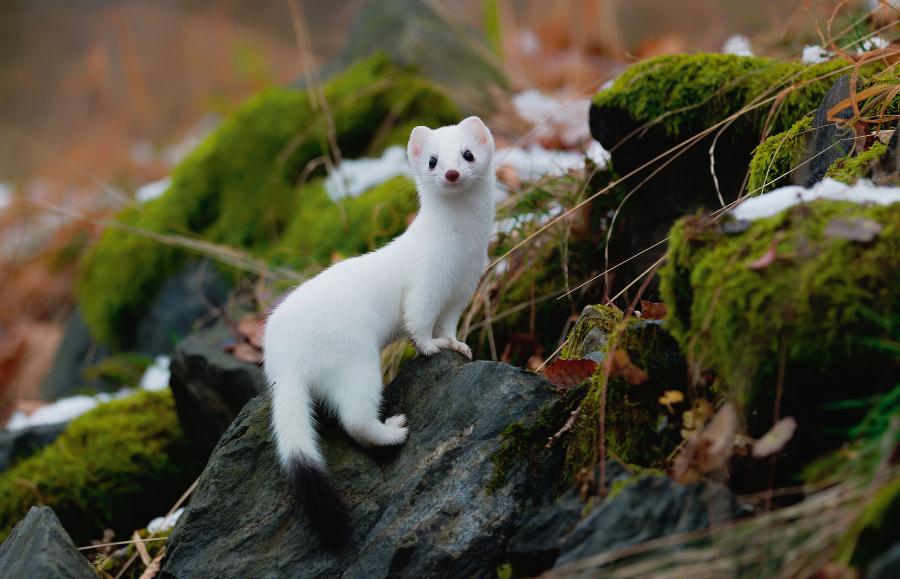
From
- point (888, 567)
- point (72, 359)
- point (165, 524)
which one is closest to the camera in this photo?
point (888, 567)

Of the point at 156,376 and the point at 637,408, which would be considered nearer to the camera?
the point at 637,408

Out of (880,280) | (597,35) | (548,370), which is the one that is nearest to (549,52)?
(597,35)

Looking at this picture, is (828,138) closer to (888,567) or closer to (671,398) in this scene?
(671,398)

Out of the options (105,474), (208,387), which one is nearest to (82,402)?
(105,474)

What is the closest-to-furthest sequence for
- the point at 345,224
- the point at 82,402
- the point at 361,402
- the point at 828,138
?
the point at 361,402, the point at 828,138, the point at 345,224, the point at 82,402

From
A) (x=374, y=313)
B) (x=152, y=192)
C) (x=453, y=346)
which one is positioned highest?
(x=152, y=192)

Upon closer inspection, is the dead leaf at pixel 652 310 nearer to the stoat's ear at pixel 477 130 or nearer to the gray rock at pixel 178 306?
the stoat's ear at pixel 477 130

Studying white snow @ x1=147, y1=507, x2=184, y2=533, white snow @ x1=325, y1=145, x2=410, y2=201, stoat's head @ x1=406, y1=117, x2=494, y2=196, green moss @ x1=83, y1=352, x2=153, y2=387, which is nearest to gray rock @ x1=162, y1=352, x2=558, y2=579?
stoat's head @ x1=406, y1=117, x2=494, y2=196
